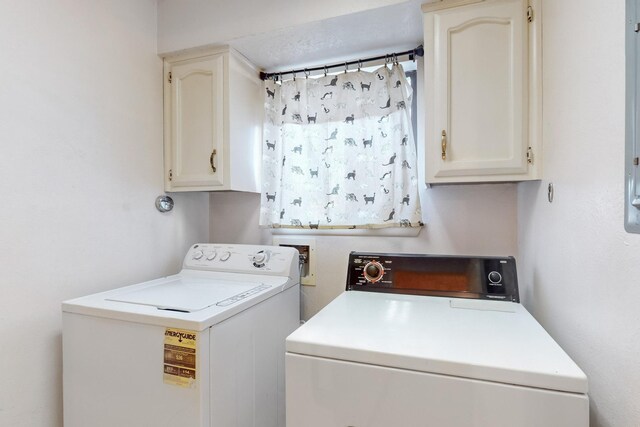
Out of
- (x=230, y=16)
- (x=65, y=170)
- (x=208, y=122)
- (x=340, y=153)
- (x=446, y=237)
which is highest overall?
(x=230, y=16)

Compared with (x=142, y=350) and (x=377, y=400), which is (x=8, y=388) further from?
(x=377, y=400)

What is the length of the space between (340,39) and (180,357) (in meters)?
1.58

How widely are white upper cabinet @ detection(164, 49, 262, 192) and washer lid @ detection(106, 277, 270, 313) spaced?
1.69ft

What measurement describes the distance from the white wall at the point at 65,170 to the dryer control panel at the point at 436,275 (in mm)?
1188

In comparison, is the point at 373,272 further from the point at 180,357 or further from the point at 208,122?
the point at 208,122

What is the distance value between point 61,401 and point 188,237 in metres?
0.98

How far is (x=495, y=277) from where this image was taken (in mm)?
1244

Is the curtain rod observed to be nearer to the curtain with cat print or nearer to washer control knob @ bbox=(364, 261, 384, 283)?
the curtain with cat print

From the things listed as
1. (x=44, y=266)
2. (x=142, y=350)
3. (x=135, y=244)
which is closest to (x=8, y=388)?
(x=44, y=266)

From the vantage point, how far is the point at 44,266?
4.19ft

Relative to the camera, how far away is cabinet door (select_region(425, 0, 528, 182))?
1.24 metres

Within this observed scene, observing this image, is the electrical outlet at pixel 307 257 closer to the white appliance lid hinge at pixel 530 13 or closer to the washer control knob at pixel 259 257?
the washer control knob at pixel 259 257

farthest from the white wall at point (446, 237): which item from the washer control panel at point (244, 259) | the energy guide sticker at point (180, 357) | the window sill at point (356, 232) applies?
the energy guide sticker at point (180, 357)

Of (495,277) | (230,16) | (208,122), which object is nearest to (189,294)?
(208,122)
